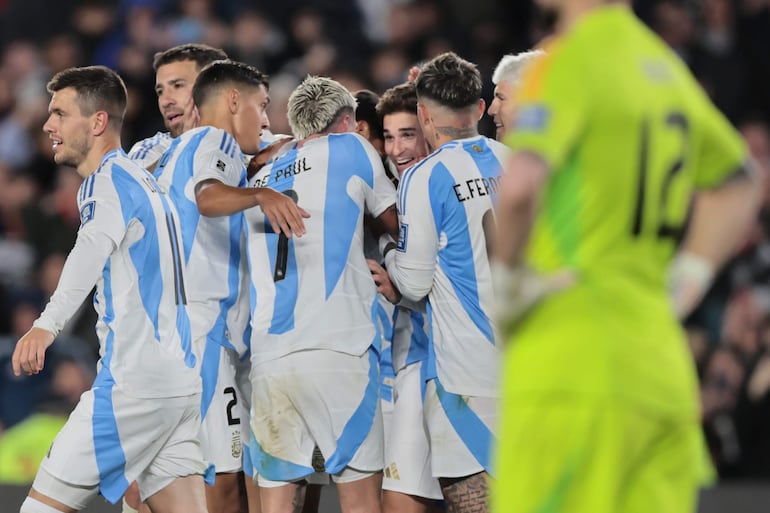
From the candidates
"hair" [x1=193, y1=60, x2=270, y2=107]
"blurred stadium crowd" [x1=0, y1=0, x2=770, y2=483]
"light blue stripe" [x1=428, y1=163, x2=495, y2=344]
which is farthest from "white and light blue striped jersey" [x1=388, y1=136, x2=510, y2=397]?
"blurred stadium crowd" [x1=0, y1=0, x2=770, y2=483]

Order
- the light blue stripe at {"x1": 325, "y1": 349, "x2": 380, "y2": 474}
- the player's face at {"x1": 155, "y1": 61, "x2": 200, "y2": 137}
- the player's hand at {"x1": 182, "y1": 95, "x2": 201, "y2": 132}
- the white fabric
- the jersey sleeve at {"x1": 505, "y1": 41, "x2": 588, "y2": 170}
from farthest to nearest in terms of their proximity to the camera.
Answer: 1. the player's face at {"x1": 155, "y1": 61, "x2": 200, "y2": 137}
2. the player's hand at {"x1": 182, "y1": 95, "x2": 201, "y2": 132}
3. the light blue stripe at {"x1": 325, "y1": 349, "x2": 380, "y2": 474}
4. the white fabric
5. the jersey sleeve at {"x1": 505, "y1": 41, "x2": 588, "y2": 170}

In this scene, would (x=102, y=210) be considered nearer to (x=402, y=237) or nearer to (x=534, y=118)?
(x=402, y=237)

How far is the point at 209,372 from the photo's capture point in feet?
21.2

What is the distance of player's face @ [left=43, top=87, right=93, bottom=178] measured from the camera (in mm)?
5914

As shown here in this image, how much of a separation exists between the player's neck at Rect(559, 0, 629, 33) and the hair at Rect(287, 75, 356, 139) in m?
2.99

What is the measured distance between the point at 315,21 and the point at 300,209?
5852mm

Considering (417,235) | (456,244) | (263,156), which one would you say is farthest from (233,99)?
(456,244)

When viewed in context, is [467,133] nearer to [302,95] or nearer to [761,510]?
[302,95]

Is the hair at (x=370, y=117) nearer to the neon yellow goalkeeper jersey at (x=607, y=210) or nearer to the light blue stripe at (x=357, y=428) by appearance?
the light blue stripe at (x=357, y=428)

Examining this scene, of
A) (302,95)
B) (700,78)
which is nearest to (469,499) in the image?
(302,95)

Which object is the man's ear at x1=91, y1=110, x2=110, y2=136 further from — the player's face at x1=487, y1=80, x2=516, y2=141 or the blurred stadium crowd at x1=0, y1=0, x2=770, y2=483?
the blurred stadium crowd at x1=0, y1=0, x2=770, y2=483

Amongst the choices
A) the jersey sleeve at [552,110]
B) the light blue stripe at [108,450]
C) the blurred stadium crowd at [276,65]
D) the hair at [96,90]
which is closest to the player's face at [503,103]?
the hair at [96,90]

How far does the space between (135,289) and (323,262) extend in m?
0.88

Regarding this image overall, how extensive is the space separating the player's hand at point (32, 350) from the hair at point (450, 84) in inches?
79.0
